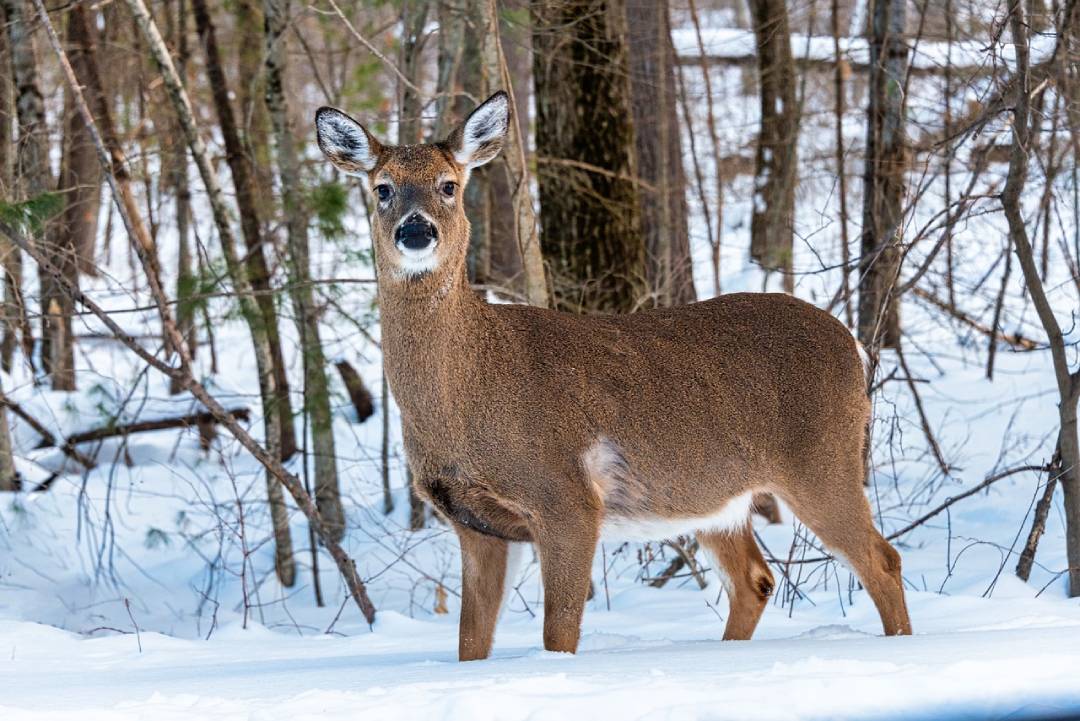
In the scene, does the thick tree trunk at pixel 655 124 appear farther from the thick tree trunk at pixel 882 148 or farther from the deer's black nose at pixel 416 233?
the deer's black nose at pixel 416 233

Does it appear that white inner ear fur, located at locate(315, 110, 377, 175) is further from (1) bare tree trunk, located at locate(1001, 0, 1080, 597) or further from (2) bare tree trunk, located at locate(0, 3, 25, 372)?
(1) bare tree trunk, located at locate(1001, 0, 1080, 597)

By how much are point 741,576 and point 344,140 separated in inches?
98.1

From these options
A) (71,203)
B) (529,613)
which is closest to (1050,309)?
(529,613)

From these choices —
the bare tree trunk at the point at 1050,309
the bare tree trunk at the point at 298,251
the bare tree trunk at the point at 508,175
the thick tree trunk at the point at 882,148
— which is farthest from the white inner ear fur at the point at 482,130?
the thick tree trunk at the point at 882,148

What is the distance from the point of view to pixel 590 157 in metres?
8.70

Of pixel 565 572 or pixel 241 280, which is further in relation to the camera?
pixel 241 280

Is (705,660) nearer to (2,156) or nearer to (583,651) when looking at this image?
(583,651)

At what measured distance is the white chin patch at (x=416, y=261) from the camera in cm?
470

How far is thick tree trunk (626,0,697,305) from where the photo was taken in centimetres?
977

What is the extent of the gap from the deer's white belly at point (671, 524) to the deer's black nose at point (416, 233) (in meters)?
1.26

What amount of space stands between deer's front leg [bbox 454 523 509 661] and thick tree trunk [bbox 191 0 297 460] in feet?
11.2

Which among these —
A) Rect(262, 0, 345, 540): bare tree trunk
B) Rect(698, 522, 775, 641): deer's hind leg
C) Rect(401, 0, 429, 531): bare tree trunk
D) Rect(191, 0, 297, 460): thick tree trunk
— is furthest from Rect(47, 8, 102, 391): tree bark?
Rect(698, 522, 775, 641): deer's hind leg

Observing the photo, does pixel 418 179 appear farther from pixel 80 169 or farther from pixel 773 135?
pixel 773 135

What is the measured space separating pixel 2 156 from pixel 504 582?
474 cm
